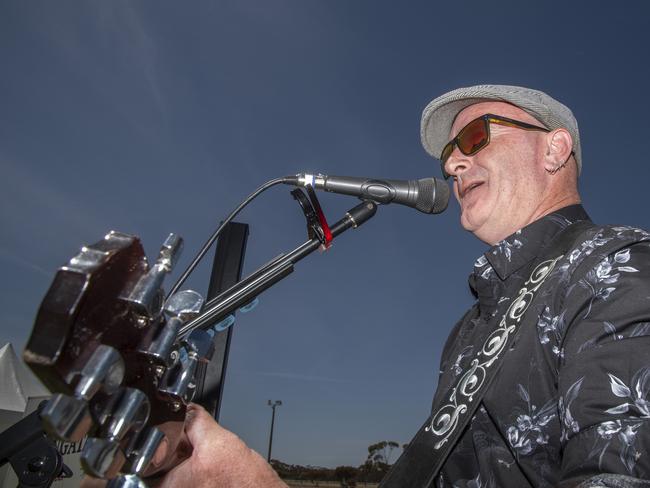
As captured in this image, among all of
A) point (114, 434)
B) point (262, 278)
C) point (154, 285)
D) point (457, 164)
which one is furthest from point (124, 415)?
point (457, 164)

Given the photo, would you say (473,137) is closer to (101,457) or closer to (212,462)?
(212,462)

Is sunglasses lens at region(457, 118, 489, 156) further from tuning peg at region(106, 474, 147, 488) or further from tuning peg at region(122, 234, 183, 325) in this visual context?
tuning peg at region(106, 474, 147, 488)

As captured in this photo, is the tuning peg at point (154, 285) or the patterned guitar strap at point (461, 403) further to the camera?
the patterned guitar strap at point (461, 403)

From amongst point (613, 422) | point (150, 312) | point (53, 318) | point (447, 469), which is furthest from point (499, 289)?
point (53, 318)

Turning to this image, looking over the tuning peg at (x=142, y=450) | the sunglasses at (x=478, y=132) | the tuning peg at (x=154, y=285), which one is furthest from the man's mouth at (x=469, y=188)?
the tuning peg at (x=142, y=450)

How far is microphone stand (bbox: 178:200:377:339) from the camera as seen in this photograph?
5.75 ft

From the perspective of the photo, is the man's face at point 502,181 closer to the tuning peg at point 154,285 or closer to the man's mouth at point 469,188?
the man's mouth at point 469,188

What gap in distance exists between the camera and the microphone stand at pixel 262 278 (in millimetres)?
1753

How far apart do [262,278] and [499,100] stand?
2.09 meters

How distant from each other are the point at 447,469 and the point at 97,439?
4.61 ft

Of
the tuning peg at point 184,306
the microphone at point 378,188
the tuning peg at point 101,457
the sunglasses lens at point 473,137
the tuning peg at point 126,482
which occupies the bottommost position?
the tuning peg at point 126,482

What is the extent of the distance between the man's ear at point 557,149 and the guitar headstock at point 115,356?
235 centimetres

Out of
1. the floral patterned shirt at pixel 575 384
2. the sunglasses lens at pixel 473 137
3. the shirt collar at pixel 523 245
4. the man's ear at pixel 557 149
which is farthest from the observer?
the sunglasses lens at pixel 473 137

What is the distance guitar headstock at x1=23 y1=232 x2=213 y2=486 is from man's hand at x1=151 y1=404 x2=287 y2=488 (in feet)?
0.28
